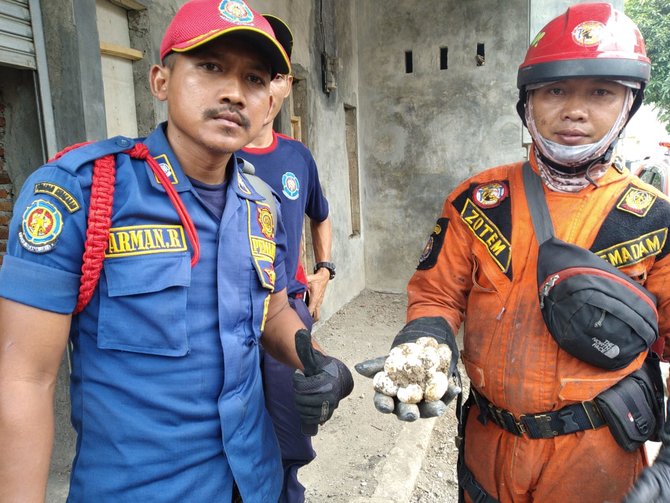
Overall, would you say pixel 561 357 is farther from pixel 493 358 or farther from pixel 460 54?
pixel 460 54

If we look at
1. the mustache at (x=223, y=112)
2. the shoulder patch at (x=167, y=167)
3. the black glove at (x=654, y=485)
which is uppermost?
the mustache at (x=223, y=112)

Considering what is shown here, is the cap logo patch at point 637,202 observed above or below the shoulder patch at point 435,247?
above

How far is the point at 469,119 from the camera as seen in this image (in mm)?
7750

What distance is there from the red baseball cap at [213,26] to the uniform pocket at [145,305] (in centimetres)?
55

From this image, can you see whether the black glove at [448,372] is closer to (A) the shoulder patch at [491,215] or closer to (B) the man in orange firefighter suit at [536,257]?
(B) the man in orange firefighter suit at [536,257]

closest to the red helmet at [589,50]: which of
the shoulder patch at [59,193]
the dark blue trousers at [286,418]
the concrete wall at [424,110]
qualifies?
the shoulder patch at [59,193]

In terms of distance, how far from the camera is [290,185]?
8.38ft

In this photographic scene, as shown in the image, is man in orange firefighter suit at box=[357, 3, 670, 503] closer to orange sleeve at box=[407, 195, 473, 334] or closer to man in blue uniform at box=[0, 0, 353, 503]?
orange sleeve at box=[407, 195, 473, 334]

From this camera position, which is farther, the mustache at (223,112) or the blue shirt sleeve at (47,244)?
the mustache at (223,112)

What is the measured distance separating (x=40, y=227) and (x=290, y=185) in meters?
1.56

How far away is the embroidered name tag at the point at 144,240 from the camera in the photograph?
1177 millimetres

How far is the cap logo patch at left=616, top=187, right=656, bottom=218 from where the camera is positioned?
1.54m

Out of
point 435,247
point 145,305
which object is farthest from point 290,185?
point 145,305

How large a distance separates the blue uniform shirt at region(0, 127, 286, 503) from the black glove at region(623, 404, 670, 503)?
1.01 meters
